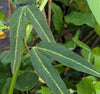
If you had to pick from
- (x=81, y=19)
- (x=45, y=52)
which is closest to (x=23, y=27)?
(x=45, y=52)

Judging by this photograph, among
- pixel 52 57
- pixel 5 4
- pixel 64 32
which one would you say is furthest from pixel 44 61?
pixel 5 4

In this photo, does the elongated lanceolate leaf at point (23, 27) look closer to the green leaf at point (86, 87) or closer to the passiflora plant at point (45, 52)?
the passiflora plant at point (45, 52)

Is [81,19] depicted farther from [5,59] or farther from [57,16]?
[5,59]

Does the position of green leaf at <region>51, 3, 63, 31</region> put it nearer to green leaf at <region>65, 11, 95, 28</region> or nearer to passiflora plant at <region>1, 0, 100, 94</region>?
green leaf at <region>65, 11, 95, 28</region>

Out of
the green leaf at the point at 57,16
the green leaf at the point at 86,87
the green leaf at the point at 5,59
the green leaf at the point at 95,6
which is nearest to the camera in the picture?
the green leaf at the point at 95,6

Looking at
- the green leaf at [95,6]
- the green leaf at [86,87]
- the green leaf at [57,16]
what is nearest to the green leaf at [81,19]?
the green leaf at [57,16]

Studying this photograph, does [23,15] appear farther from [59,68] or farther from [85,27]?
[85,27]

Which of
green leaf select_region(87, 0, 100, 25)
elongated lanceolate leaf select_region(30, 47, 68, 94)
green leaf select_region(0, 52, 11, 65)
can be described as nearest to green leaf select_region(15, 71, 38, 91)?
green leaf select_region(0, 52, 11, 65)
